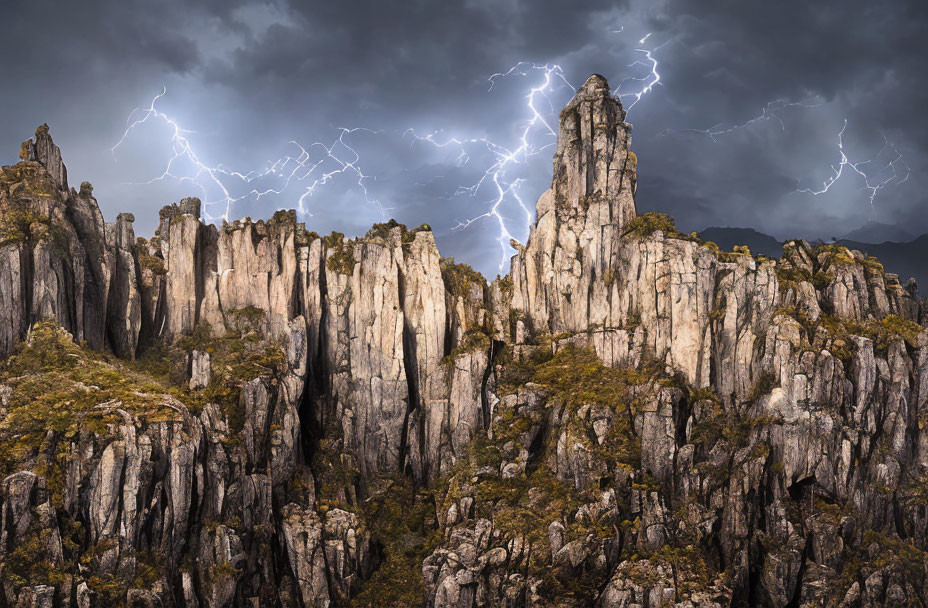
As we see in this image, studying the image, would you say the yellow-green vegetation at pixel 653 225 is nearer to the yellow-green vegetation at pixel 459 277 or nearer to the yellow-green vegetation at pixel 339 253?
the yellow-green vegetation at pixel 459 277

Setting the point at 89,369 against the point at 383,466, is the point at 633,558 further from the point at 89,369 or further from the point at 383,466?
the point at 89,369

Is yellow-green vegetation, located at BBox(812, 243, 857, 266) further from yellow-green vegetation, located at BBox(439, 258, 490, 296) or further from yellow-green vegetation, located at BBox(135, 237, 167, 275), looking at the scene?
yellow-green vegetation, located at BBox(135, 237, 167, 275)

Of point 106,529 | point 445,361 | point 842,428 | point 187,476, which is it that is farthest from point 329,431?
point 842,428

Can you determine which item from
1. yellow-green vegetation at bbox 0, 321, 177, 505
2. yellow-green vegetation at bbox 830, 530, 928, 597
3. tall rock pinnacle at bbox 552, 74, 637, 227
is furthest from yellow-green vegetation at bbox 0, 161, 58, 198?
yellow-green vegetation at bbox 830, 530, 928, 597

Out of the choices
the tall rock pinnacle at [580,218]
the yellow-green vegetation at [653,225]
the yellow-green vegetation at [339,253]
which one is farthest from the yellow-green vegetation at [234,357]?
the yellow-green vegetation at [653,225]

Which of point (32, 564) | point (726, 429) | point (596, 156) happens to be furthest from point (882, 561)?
point (32, 564)

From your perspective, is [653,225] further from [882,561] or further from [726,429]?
[882,561]
